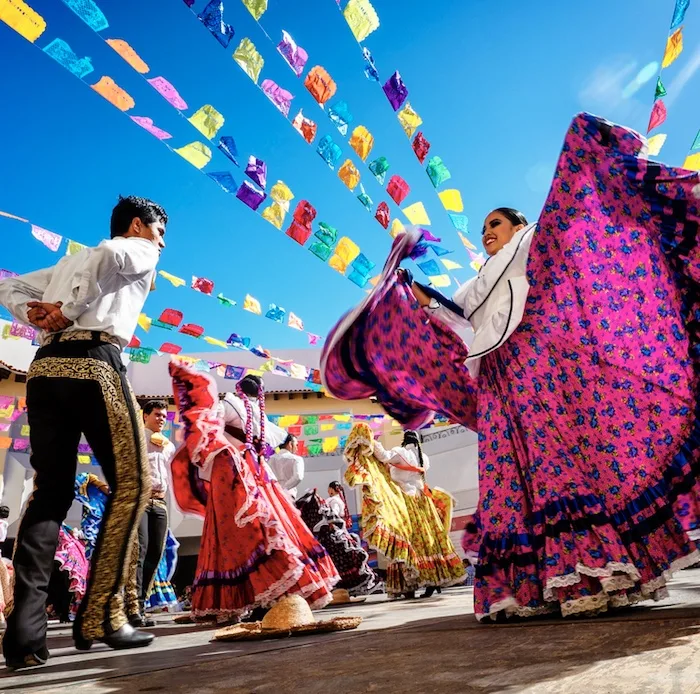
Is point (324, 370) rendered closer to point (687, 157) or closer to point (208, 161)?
point (208, 161)

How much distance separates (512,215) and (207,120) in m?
2.10

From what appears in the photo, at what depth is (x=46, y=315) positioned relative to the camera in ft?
6.48

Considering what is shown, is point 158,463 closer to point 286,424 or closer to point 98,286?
point 98,286

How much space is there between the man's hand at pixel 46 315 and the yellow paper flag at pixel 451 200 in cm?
334

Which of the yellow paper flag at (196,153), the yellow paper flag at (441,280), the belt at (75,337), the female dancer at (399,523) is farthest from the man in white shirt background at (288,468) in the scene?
the belt at (75,337)

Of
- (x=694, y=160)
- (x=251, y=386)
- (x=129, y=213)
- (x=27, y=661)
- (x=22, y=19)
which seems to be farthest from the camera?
(x=694, y=160)

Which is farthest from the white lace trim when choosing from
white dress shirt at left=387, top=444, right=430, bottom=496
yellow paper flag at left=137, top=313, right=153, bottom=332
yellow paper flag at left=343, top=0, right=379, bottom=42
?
yellow paper flag at left=137, top=313, right=153, bottom=332

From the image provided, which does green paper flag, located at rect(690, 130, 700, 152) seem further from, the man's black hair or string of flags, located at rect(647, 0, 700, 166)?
the man's black hair

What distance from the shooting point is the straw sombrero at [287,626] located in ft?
7.09

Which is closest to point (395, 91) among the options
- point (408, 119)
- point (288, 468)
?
point (408, 119)

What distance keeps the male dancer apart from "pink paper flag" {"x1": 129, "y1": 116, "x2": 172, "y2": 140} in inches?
75.8

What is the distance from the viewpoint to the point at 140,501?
2.04m

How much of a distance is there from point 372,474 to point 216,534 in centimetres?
258

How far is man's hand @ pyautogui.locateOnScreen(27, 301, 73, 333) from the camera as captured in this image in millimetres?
1975
